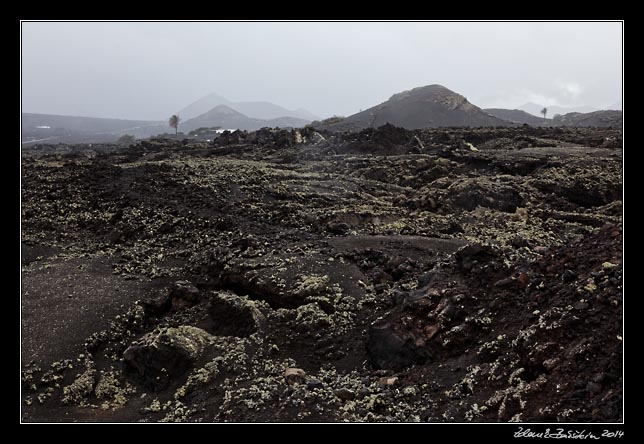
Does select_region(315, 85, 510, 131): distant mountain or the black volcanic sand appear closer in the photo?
the black volcanic sand

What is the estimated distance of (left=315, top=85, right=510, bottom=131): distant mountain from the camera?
84500 millimetres

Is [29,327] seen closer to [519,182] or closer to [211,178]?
[211,178]

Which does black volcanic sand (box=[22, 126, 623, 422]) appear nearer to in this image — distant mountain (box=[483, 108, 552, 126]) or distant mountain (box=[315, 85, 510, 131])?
distant mountain (box=[315, 85, 510, 131])

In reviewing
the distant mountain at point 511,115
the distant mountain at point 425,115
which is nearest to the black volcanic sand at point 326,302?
the distant mountain at point 425,115

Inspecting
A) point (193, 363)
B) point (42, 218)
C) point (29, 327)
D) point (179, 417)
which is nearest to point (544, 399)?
point (179, 417)

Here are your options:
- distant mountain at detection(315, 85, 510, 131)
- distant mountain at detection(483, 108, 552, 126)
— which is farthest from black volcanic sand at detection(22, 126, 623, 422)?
distant mountain at detection(483, 108, 552, 126)

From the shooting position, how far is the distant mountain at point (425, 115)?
3327 inches

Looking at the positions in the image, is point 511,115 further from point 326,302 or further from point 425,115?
point 326,302

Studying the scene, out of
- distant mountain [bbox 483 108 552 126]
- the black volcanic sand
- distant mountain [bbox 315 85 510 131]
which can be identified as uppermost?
distant mountain [bbox 483 108 552 126]

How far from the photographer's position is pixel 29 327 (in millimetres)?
11062

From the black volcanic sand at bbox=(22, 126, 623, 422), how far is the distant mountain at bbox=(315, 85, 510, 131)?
60.8 metres

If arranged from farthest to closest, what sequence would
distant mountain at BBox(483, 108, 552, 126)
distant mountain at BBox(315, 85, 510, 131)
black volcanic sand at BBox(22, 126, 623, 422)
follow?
1. distant mountain at BBox(483, 108, 552, 126)
2. distant mountain at BBox(315, 85, 510, 131)
3. black volcanic sand at BBox(22, 126, 623, 422)

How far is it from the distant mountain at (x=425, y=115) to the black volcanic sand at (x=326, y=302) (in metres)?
60.8

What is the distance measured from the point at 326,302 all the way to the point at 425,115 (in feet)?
277
